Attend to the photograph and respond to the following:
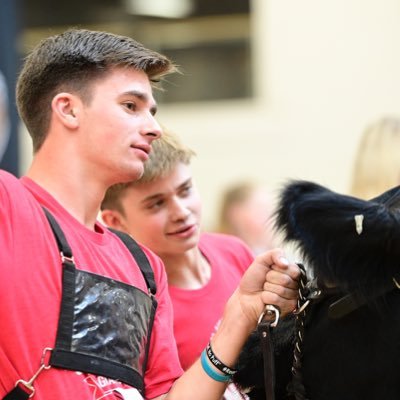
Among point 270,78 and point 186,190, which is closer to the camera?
point 186,190

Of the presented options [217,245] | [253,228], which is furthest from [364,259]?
[253,228]

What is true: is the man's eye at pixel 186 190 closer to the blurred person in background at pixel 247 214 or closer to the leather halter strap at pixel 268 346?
the leather halter strap at pixel 268 346

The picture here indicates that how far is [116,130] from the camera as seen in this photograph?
2893 mm

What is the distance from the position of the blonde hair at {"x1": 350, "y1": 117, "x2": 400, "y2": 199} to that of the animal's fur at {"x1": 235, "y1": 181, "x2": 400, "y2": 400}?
168cm

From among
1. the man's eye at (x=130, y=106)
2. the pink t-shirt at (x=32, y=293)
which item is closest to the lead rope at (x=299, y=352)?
the pink t-shirt at (x=32, y=293)

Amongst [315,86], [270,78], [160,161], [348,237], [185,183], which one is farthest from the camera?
[270,78]

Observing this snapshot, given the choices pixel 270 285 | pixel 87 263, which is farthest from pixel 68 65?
pixel 270 285

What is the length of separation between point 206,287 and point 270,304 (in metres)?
1.07

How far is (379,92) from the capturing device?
10625mm

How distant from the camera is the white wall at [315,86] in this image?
416 inches

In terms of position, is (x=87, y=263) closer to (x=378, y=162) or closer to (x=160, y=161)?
(x=160, y=161)

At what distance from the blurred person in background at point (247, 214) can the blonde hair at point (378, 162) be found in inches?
89.6

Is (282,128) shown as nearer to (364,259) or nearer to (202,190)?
(202,190)

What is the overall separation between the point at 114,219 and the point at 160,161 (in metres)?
0.34
